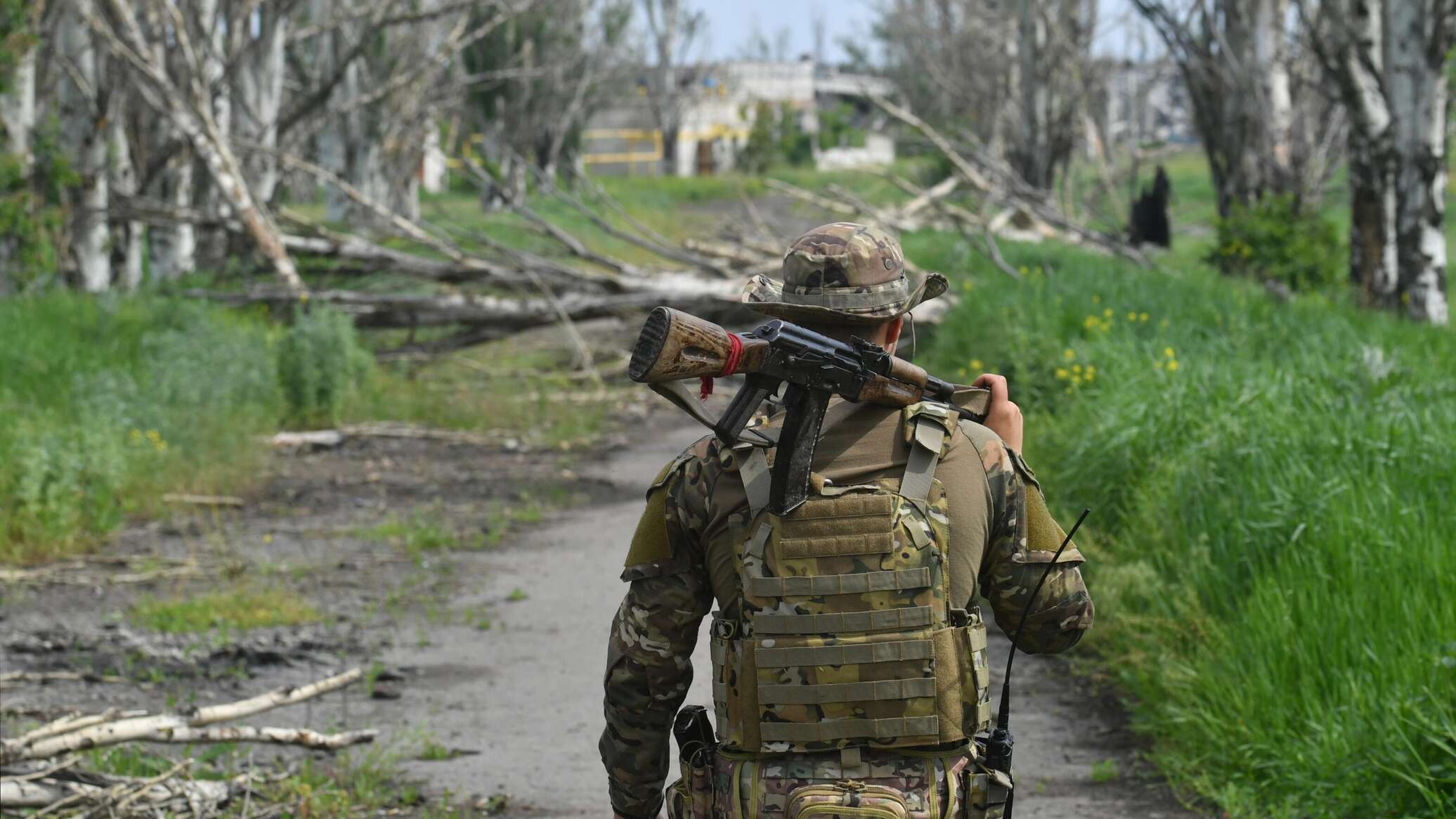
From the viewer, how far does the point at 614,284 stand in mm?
15711

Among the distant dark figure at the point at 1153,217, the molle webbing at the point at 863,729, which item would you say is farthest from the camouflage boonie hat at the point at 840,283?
the distant dark figure at the point at 1153,217

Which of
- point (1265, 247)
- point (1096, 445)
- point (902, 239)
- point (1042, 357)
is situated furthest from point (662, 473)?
point (902, 239)

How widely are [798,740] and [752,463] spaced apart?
474 mm

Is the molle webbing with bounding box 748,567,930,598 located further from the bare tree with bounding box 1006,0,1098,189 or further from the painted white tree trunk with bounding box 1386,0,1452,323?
the bare tree with bounding box 1006,0,1098,189

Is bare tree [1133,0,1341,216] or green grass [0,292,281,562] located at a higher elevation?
bare tree [1133,0,1341,216]

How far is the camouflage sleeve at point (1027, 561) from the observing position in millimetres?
2926

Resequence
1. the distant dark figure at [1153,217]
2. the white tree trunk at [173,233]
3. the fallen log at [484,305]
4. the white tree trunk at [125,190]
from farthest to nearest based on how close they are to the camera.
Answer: the distant dark figure at [1153,217], the white tree trunk at [173,233], the white tree trunk at [125,190], the fallen log at [484,305]

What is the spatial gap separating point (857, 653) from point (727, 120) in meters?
77.7

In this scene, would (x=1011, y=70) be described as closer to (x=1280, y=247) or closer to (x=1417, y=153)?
(x=1280, y=247)

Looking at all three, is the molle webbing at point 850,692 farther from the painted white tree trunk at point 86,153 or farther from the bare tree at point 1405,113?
the painted white tree trunk at point 86,153

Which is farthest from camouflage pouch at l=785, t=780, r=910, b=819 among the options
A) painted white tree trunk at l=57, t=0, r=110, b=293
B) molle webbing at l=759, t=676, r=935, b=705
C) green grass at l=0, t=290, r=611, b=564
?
painted white tree trunk at l=57, t=0, r=110, b=293

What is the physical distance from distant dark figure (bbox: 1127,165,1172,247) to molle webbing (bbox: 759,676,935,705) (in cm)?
1748

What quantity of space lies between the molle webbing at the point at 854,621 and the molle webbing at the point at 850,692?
0.29ft

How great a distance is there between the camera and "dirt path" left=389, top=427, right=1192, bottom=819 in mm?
5242
